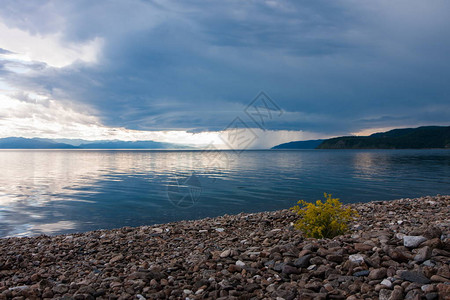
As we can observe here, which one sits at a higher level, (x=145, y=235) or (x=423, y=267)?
(x=423, y=267)

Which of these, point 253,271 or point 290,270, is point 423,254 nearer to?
point 290,270

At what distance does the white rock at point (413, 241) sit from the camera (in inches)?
271

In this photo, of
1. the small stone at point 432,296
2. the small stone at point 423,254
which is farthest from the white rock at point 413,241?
the small stone at point 432,296

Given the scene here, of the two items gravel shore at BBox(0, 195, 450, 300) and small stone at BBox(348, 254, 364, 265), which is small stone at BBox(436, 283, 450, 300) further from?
small stone at BBox(348, 254, 364, 265)

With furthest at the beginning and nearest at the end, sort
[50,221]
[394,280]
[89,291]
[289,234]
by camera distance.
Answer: [50,221], [289,234], [89,291], [394,280]

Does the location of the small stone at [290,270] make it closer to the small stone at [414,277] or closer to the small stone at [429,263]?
the small stone at [414,277]

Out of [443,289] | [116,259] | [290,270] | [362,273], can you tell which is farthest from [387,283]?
[116,259]

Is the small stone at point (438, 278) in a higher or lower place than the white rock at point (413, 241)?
lower

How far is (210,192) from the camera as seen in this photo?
3158cm

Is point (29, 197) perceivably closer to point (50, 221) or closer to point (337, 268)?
point (50, 221)

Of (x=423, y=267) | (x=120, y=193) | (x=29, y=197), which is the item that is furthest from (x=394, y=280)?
(x=29, y=197)

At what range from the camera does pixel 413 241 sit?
22.8 feet

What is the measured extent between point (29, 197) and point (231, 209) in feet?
70.5

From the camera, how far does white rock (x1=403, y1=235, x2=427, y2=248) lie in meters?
6.88
